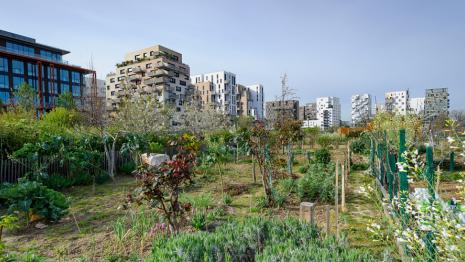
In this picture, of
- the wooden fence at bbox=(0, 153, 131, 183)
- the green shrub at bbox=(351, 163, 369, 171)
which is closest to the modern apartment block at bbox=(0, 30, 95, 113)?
the wooden fence at bbox=(0, 153, 131, 183)

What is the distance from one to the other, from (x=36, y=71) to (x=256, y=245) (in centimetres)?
6228

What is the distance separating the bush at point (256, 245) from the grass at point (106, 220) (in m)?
0.82

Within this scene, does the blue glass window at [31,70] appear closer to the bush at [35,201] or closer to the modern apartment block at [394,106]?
the bush at [35,201]

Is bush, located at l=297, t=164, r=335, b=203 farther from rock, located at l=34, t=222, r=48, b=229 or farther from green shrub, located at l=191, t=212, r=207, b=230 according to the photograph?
rock, located at l=34, t=222, r=48, b=229

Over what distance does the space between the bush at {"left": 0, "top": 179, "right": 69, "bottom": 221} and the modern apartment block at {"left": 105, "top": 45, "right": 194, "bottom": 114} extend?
5644 cm

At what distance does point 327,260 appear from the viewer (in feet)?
6.91

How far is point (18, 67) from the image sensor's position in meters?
47.4

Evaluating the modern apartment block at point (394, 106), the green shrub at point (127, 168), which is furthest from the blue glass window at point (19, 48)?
the modern apartment block at point (394, 106)

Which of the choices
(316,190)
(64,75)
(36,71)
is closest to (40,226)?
(316,190)

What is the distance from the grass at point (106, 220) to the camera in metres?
3.86

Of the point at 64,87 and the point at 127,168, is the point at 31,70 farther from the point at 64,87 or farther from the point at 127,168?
the point at 127,168

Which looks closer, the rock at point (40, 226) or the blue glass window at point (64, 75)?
the rock at point (40, 226)

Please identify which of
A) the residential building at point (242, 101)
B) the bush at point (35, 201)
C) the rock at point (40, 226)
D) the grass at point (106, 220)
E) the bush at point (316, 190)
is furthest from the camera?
the residential building at point (242, 101)

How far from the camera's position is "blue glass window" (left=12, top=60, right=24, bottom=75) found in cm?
4681
